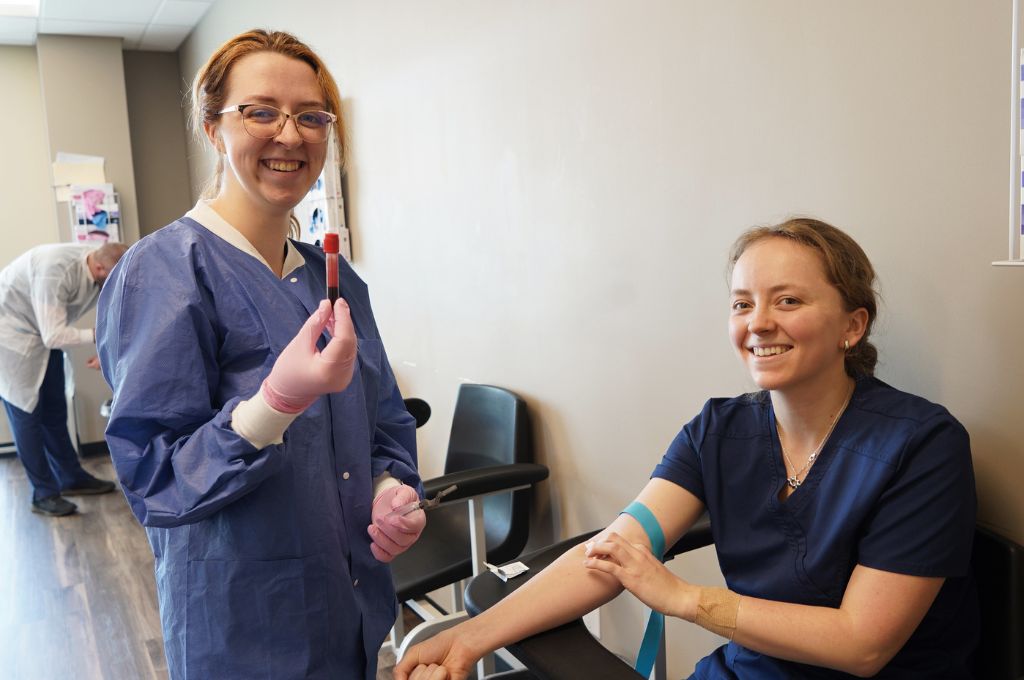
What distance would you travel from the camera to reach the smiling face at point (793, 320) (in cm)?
121

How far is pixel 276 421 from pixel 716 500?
74cm

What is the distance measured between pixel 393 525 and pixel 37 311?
3778 mm

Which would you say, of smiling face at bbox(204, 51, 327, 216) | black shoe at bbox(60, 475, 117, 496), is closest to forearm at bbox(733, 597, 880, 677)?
smiling face at bbox(204, 51, 327, 216)

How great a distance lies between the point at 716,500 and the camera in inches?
53.3

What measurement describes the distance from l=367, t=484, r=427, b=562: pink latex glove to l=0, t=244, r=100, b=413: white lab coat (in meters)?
3.48

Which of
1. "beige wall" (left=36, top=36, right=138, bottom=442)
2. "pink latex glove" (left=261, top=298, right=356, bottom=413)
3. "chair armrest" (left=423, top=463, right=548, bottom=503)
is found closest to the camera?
"pink latex glove" (left=261, top=298, right=356, bottom=413)

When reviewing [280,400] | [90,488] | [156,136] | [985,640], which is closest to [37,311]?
[90,488]

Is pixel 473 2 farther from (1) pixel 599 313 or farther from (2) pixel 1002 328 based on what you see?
(2) pixel 1002 328

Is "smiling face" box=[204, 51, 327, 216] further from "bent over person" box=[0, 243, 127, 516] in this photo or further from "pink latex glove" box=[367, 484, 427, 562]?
"bent over person" box=[0, 243, 127, 516]

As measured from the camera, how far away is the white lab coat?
→ 13.7 ft

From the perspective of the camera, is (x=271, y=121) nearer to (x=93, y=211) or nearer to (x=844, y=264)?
(x=844, y=264)

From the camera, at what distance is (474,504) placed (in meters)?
2.04

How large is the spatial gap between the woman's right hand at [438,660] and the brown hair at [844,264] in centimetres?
75

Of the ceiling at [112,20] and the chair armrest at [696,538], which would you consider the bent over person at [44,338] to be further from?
the chair armrest at [696,538]
